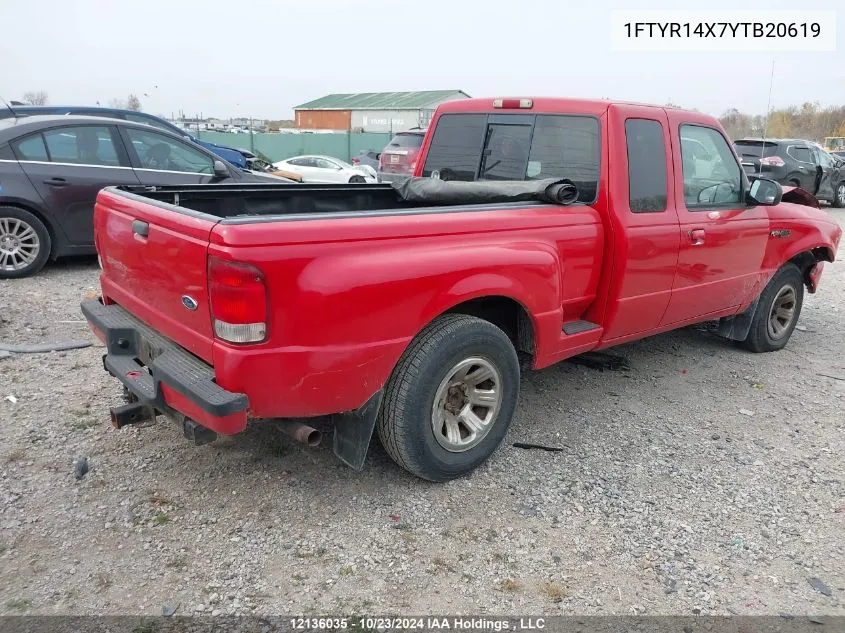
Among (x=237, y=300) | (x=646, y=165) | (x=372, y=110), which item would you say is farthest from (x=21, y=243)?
(x=372, y=110)

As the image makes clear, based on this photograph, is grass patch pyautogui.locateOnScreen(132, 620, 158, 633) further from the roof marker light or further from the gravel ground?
the roof marker light

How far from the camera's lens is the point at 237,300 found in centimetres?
261

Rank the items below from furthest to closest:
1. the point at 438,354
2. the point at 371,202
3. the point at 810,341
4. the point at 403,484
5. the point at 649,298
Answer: the point at 810,341
the point at 371,202
the point at 649,298
the point at 403,484
the point at 438,354

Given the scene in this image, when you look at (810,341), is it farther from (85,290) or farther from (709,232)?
(85,290)

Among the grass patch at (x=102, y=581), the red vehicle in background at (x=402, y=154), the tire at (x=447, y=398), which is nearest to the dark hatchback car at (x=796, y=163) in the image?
the red vehicle in background at (x=402, y=154)

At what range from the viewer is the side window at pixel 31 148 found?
6.71m

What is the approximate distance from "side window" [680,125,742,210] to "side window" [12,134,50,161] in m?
6.06

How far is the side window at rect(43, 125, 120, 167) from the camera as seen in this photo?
6.92 m

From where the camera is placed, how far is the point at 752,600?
2.77 metres

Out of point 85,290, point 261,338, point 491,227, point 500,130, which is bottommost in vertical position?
point 85,290

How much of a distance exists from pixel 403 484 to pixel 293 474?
0.58 meters

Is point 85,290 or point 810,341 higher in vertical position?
point 85,290

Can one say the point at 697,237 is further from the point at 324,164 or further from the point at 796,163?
the point at 324,164

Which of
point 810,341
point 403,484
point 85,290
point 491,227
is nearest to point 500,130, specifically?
point 491,227
